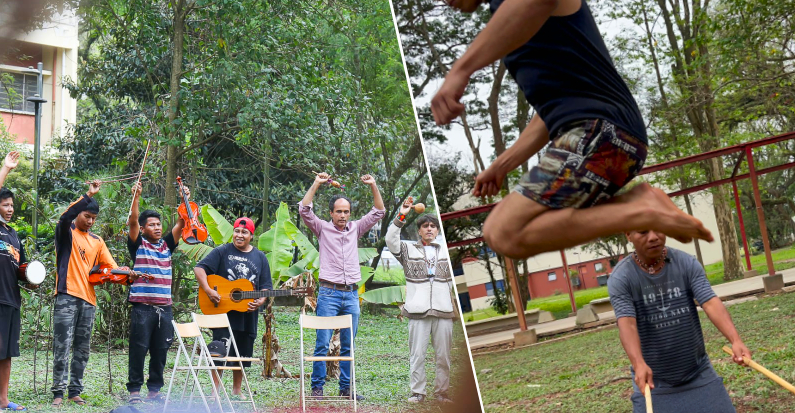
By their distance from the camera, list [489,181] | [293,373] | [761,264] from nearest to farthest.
A: [489,181]
[293,373]
[761,264]

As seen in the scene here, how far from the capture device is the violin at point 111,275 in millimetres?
5105

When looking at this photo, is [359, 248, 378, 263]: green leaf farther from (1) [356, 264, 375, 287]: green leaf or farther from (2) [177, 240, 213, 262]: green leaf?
(2) [177, 240, 213, 262]: green leaf

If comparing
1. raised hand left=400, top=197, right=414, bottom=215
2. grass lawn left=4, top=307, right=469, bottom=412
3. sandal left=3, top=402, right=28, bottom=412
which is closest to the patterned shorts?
grass lawn left=4, top=307, right=469, bottom=412

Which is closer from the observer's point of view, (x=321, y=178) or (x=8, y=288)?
(x=8, y=288)

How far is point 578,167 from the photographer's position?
1.50 m

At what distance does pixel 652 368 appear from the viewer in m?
2.78

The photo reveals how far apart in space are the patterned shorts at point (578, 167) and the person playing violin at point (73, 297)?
14.0ft

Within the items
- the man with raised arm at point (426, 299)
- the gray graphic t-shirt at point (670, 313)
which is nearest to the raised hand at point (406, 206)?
the man with raised arm at point (426, 299)

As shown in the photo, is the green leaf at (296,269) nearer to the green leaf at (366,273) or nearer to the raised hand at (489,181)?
the green leaf at (366,273)

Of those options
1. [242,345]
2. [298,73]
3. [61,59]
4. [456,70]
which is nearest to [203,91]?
[298,73]

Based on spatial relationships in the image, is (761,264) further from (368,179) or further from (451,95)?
(451,95)

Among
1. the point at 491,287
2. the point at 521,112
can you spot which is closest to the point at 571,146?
the point at 521,112

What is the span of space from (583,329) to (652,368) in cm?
529

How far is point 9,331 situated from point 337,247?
7.13 feet
